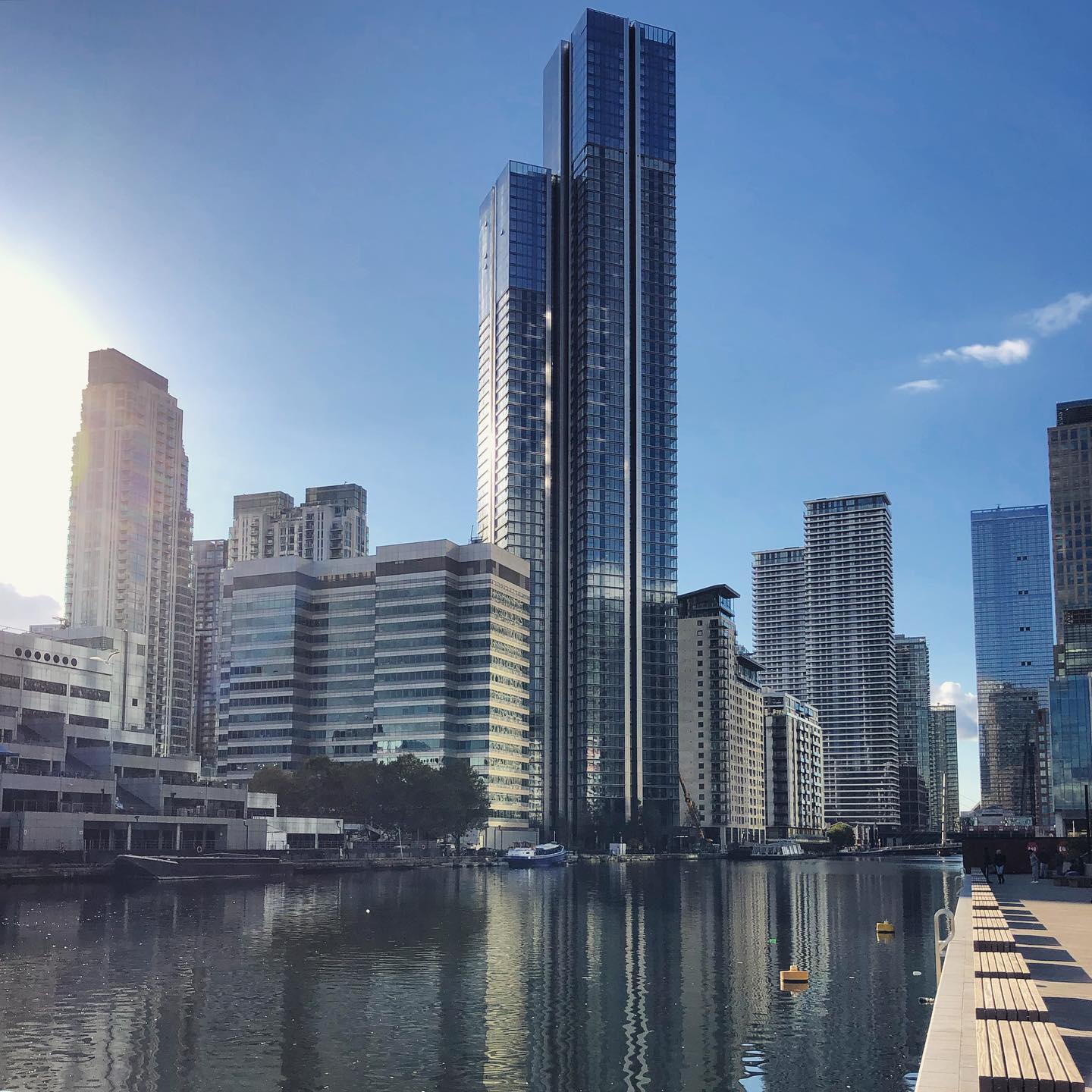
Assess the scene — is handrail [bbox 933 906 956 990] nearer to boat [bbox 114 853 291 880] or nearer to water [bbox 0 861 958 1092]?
water [bbox 0 861 958 1092]

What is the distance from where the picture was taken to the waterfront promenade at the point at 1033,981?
2558 centimetres

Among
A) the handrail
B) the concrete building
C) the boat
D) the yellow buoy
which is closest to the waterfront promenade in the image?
the handrail

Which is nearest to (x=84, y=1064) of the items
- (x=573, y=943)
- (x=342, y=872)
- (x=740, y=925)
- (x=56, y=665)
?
(x=573, y=943)

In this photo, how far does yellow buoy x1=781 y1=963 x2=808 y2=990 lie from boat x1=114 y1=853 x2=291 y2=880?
109 meters

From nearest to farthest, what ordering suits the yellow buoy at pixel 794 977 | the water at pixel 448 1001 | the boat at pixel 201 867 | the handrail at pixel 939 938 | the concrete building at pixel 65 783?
the water at pixel 448 1001, the handrail at pixel 939 938, the yellow buoy at pixel 794 977, the boat at pixel 201 867, the concrete building at pixel 65 783

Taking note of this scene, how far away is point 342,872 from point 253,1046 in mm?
153494

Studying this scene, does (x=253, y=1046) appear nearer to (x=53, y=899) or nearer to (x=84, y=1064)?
(x=84, y=1064)

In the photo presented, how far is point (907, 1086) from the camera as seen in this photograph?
39031 millimetres

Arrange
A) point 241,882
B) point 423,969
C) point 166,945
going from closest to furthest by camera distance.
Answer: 1. point 423,969
2. point 166,945
3. point 241,882

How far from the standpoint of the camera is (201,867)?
163 metres

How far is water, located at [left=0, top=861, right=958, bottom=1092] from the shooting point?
41.2 meters

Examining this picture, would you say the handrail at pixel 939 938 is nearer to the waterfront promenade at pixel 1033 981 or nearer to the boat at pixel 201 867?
the waterfront promenade at pixel 1033 981

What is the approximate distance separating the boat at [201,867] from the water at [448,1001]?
4466 cm

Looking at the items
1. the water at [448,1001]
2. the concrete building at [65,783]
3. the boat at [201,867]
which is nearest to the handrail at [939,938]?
the water at [448,1001]
